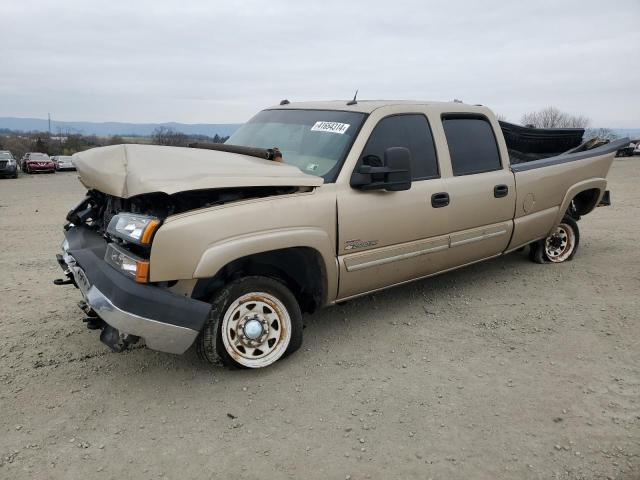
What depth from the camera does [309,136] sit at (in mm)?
4348

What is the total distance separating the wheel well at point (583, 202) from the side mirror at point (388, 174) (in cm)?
346

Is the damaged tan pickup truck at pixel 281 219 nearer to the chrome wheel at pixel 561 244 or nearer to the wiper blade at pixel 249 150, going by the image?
the wiper blade at pixel 249 150

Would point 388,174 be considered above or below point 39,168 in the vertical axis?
below

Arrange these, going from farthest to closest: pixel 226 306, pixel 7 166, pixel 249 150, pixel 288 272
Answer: pixel 7 166 < pixel 249 150 < pixel 288 272 < pixel 226 306

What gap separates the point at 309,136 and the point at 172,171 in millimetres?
1416

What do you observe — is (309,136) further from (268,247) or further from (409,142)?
(268,247)

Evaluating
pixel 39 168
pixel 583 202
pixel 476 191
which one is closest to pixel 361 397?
pixel 476 191

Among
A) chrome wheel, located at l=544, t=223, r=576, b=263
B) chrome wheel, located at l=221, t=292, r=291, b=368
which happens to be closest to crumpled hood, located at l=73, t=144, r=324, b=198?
chrome wheel, located at l=221, t=292, r=291, b=368

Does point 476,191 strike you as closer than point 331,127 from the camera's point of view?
No

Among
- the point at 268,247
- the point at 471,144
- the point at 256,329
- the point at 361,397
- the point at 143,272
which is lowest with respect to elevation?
the point at 361,397

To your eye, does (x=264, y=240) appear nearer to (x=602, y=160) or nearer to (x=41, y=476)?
(x=41, y=476)

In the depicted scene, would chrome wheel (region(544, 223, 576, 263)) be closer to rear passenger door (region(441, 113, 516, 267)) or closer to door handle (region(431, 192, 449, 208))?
rear passenger door (region(441, 113, 516, 267))

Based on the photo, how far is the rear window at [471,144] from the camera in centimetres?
474

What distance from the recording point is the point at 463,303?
16.4 feet
